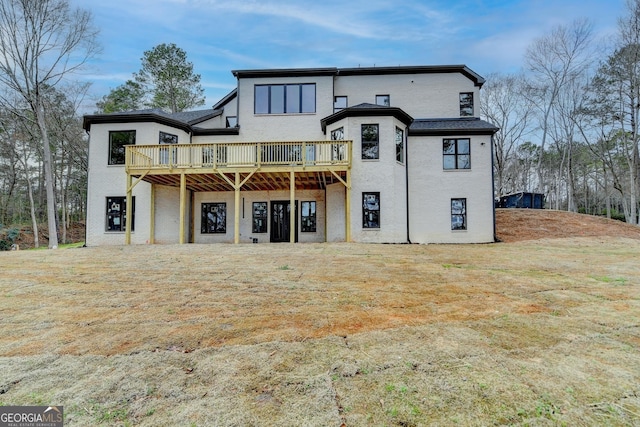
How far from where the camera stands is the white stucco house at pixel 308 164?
541 inches

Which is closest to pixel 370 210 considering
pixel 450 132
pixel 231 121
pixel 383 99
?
pixel 450 132

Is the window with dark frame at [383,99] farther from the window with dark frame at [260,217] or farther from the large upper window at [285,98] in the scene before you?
the window with dark frame at [260,217]

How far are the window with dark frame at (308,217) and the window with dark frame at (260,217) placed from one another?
74.4 inches

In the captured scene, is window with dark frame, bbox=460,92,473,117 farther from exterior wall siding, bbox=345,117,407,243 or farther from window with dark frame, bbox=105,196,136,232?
window with dark frame, bbox=105,196,136,232

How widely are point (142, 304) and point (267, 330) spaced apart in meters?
2.25

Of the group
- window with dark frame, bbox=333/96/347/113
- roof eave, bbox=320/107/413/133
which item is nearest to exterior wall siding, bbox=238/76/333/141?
window with dark frame, bbox=333/96/347/113

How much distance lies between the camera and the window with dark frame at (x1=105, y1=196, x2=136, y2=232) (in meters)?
14.8

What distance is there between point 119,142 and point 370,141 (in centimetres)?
1168

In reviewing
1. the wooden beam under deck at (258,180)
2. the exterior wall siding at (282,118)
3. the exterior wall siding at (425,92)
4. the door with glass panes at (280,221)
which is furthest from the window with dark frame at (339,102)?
the door with glass panes at (280,221)

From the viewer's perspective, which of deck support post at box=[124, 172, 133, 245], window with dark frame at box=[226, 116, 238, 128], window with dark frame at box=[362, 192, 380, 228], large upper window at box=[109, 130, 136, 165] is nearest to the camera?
deck support post at box=[124, 172, 133, 245]

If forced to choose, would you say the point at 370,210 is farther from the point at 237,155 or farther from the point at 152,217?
the point at 152,217

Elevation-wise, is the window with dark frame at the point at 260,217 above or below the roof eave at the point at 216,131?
below

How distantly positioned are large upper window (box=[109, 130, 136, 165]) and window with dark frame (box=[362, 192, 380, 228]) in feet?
36.3

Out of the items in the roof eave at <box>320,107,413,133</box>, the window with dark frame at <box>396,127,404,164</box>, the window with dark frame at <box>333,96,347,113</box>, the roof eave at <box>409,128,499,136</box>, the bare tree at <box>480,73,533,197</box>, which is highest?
the bare tree at <box>480,73,533,197</box>
